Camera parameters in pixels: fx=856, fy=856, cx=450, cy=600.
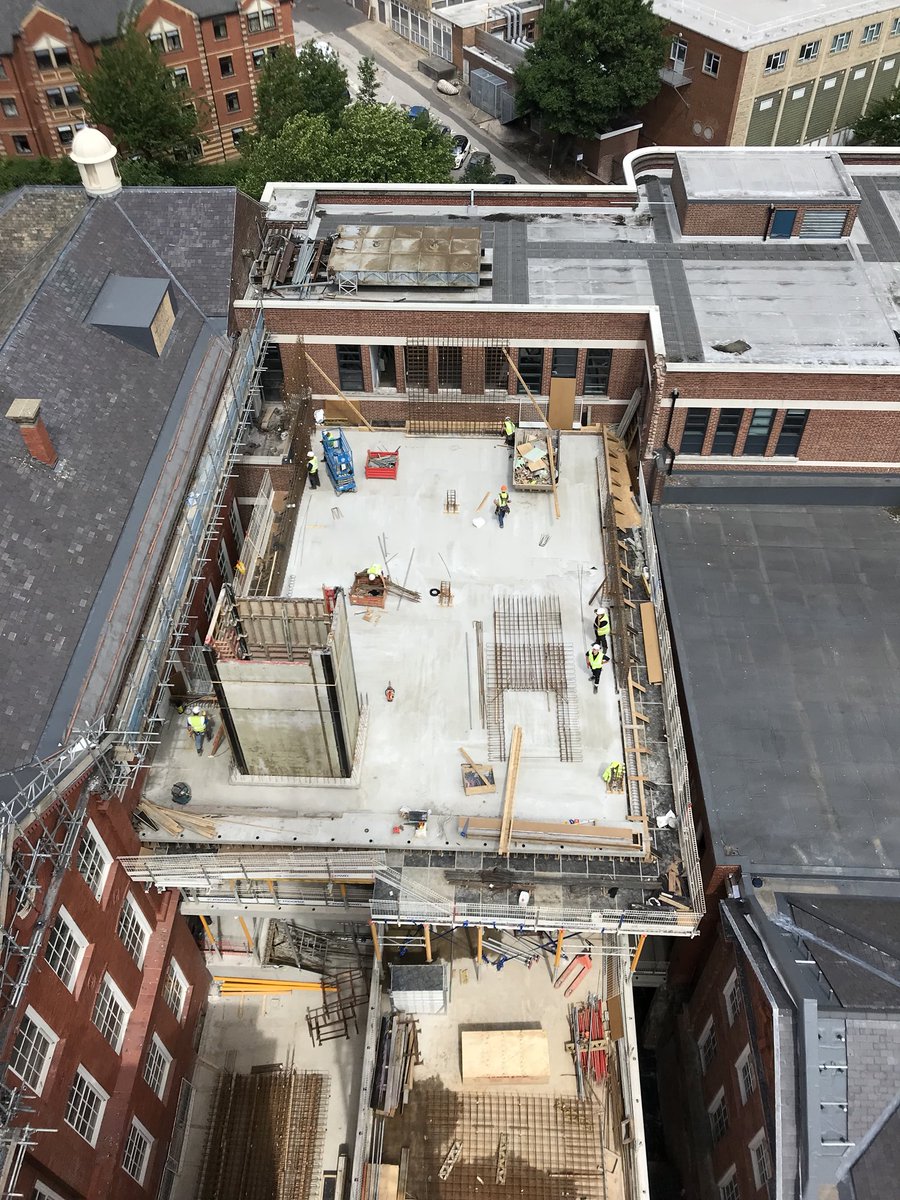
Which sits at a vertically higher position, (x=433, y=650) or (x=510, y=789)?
(x=433, y=650)

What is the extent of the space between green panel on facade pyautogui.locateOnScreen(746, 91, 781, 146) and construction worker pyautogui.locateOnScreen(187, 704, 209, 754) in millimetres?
62187

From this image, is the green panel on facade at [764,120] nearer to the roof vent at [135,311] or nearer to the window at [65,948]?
the roof vent at [135,311]

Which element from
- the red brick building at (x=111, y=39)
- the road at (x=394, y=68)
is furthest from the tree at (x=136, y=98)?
the road at (x=394, y=68)

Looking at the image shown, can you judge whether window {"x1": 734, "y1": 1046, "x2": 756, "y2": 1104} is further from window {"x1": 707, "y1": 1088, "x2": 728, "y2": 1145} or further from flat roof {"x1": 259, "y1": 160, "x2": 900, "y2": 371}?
flat roof {"x1": 259, "y1": 160, "x2": 900, "y2": 371}

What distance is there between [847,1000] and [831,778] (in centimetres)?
779

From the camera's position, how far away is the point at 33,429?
83.0 feet

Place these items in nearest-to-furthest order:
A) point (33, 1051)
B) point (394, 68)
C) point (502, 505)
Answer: point (33, 1051)
point (502, 505)
point (394, 68)

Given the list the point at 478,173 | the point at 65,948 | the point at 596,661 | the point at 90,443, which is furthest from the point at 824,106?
the point at 65,948

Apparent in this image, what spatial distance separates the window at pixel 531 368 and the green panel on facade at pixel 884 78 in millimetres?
51306

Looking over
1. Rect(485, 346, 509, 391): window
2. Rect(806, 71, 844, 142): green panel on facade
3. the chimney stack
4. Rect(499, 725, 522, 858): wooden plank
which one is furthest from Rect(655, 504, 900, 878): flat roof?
Rect(806, 71, 844, 142): green panel on facade

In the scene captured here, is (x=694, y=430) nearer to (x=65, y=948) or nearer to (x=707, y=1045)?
(x=707, y=1045)

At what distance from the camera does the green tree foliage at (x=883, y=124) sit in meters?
62.6

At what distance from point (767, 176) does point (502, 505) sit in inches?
785

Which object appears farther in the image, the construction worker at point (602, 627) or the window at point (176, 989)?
→ the construction worker at point (602, 627)
